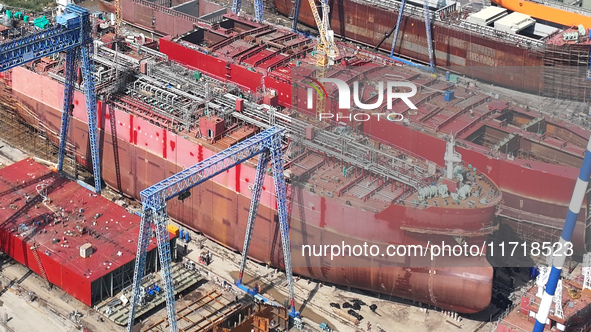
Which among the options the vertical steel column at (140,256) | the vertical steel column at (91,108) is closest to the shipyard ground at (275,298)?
the vertical steel column at (140,256)

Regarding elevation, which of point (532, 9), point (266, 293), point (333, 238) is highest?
point (532, 9)

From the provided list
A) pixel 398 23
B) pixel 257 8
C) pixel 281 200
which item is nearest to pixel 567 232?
pixel 281 200

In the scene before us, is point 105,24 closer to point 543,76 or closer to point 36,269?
point 36,269

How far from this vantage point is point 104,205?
65.0 m

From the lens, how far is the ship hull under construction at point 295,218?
57.4m

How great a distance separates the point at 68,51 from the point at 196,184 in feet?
60.5

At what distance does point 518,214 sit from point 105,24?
3969 centimetres

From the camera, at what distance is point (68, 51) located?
6625cm

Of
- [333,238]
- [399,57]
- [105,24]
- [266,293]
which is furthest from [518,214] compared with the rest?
[105,24]

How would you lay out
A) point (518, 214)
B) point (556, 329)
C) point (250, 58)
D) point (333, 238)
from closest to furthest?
1. point (556, 329)
2. point (333, 238)
3. point (518, 214)
4. point (250, 58)

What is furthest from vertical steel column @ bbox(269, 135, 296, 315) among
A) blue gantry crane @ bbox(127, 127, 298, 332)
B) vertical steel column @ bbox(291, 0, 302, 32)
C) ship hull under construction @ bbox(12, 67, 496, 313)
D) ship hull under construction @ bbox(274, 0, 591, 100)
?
vertical steel column @ bbox(291, 0, 302, 32)

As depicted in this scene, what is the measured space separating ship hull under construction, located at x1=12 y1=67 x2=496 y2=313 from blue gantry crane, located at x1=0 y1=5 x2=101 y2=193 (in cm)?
233

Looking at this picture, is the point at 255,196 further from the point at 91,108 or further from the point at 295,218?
the point at 91,108

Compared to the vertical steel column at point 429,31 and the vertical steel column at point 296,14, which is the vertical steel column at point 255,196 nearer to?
the vertical steel column at point 429,31
